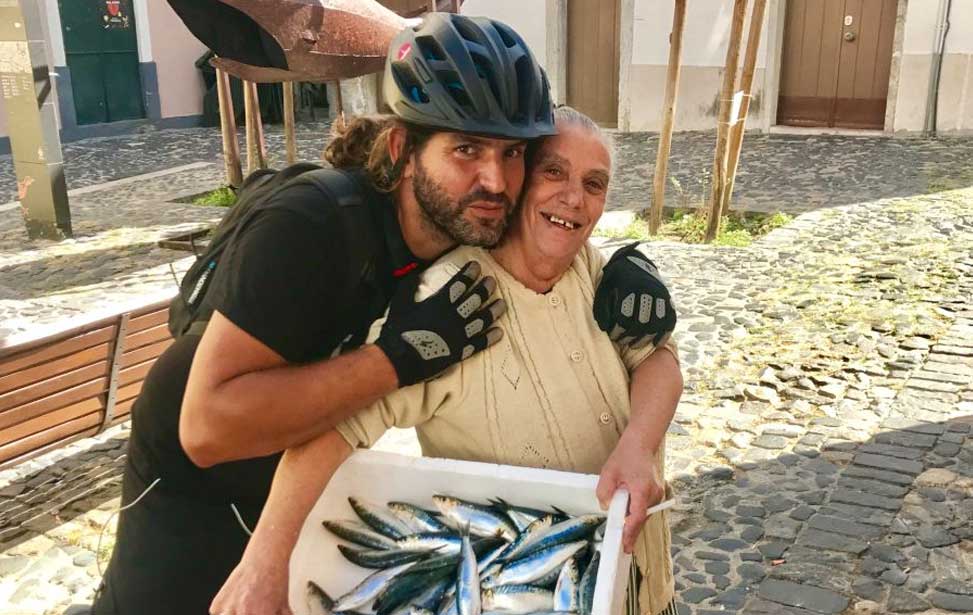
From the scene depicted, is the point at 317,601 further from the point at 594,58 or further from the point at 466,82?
the point at 594,58

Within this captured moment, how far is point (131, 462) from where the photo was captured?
85.5 inches

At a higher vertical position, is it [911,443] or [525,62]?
[525,62]

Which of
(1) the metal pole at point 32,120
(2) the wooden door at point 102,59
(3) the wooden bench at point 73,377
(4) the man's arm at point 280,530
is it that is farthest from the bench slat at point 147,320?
(2) the wooden door at point 102,59

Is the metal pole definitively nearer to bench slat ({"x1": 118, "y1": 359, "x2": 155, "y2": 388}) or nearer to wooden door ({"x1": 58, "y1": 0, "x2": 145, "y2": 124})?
bench slat ({"x1": 118, "y1": 359, "x2": 155, "y2": 388})

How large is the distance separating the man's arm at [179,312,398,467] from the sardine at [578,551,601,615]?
0.51 metres

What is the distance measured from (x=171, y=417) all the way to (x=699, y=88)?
15.7m

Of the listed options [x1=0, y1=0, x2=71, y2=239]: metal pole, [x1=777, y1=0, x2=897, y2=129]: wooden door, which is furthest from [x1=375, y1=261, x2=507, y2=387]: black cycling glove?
[x1=777, y1=0, x2=897, y2=129]: wooden door

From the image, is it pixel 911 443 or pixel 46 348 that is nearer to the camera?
pixel 46 348

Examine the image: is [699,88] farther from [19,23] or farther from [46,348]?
[46,348]

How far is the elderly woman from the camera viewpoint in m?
1.94

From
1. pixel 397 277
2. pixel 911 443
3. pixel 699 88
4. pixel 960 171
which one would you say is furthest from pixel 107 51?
pixel 397 277

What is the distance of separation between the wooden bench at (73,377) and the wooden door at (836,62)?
45.7 feet

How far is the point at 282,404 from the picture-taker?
170 centimetres

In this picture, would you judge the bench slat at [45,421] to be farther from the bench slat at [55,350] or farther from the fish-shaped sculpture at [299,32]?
the fish-shaped sculpture at [299,32]
